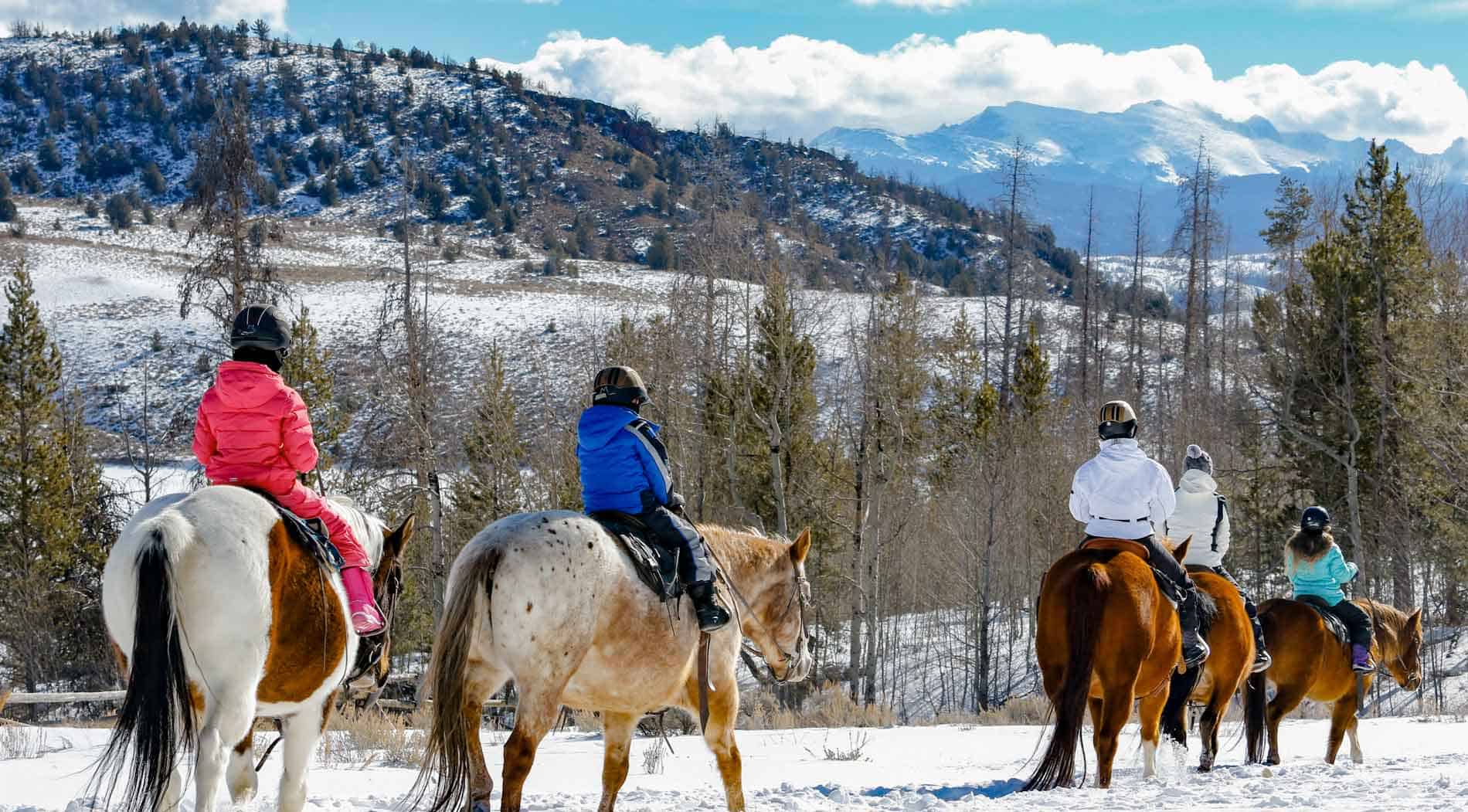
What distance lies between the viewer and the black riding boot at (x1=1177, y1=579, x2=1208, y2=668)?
898cm

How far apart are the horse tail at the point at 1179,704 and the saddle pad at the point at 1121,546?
1445 millimetres

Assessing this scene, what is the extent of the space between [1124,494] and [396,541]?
535 cm

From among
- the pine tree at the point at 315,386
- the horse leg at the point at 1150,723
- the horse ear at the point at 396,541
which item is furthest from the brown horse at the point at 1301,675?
the pine tree at the point at 315,386

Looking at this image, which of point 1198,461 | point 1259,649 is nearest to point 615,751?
point 1259,649

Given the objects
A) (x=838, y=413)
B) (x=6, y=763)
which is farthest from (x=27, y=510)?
(x=6, y=763)

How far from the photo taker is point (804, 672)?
Result: 27.4ft

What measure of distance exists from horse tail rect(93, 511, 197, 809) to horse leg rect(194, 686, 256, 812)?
163 millimetres

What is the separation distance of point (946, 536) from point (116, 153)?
123m

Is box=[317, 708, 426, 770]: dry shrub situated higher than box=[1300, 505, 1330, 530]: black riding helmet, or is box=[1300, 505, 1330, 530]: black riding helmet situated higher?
box=[1300, 505, 1330, 530]: black riding helmet

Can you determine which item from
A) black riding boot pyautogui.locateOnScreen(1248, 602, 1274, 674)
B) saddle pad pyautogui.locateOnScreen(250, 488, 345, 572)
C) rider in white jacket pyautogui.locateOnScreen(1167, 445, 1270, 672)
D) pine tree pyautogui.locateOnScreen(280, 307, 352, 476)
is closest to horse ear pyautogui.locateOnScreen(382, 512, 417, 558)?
saddle pad pyautogui.locateOnScreen(250, 488, 345, 572)

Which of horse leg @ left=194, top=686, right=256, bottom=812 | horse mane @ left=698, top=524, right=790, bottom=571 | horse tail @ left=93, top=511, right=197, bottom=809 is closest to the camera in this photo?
horse tail @ left=93, top=511, right=197, bottom=809

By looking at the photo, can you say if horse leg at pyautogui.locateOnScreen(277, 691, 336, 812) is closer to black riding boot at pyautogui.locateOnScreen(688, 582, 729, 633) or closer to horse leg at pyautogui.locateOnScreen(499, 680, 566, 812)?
horse leg at pyautogui.locateOnScreen(499, 680, 566, 812)

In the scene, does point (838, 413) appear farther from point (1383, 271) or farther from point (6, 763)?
point (6, 763)

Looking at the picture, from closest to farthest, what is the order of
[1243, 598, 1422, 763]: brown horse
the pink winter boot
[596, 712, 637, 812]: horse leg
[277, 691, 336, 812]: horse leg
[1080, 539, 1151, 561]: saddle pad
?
[277, 691, 336, 812]: horse leg, the pink winter boot, [596, 712, 637, 812]: horse leg, [1080, 539, 1151, 561]: saddle pad, [1243, 598, 1422, 763]: brown horse
